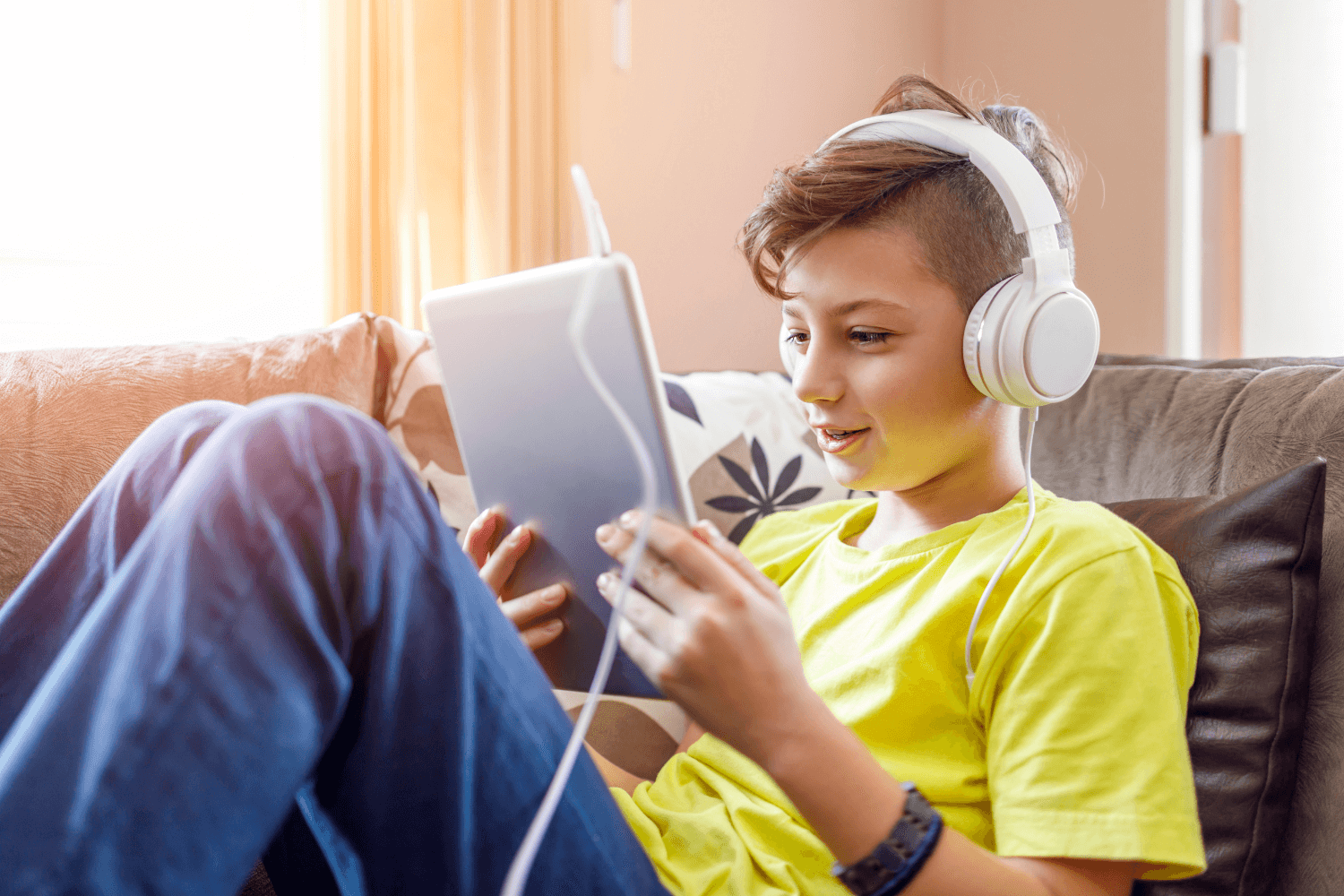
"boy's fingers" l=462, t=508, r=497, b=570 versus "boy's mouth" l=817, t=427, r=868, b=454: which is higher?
"boy's mouth" l=817, t=427, r=868, b=454

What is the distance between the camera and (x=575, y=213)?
Answer: 5.69ft

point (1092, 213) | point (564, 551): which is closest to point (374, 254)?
point (564, 551)

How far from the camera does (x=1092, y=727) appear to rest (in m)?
0.60

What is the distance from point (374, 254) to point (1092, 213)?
1533 millimetres

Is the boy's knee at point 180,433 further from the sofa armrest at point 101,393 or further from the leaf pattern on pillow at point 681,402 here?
the leaf pattern on pillow at point 681,402

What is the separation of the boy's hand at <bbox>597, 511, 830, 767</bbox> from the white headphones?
0.28 meters

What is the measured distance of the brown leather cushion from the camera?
73 cm

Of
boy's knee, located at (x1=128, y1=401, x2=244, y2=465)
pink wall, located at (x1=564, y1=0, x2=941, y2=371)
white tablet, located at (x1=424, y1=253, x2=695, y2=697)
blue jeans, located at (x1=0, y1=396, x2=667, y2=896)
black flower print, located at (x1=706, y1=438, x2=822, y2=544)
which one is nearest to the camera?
blue jeans, located at (x1=0, y1=396, x2=667, y2=896)

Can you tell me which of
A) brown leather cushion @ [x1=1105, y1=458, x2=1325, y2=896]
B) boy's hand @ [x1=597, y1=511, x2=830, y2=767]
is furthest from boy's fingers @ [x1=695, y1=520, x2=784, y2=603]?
brown leather cushion @ [x1=1105, y1=458, x2=1325, y2=896]

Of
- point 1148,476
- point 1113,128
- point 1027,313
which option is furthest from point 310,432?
point 1113,128

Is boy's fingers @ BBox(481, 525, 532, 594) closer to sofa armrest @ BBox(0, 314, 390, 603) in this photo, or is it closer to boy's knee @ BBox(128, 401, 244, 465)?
boy's knee @ BBox(128, 401, 244, 465)

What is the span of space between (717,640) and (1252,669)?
50 cm

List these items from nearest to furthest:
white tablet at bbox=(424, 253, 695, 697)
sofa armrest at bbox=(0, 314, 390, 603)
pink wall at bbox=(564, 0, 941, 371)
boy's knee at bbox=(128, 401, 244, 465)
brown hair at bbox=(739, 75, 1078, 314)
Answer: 1. white tablet at bbox=(424, 253, 695, 697)
2. boy's knee at bbox=(128, 401, 244, 465)
3. brown hair at bbox=(739, 75, 1078, 314)
4. sofa armrest at bbox=(0, 314, 390, 603)
5. pink wall at bbox=(564, 0, 941, 371)

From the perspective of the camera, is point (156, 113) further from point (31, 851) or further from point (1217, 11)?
point (1217, 11)
